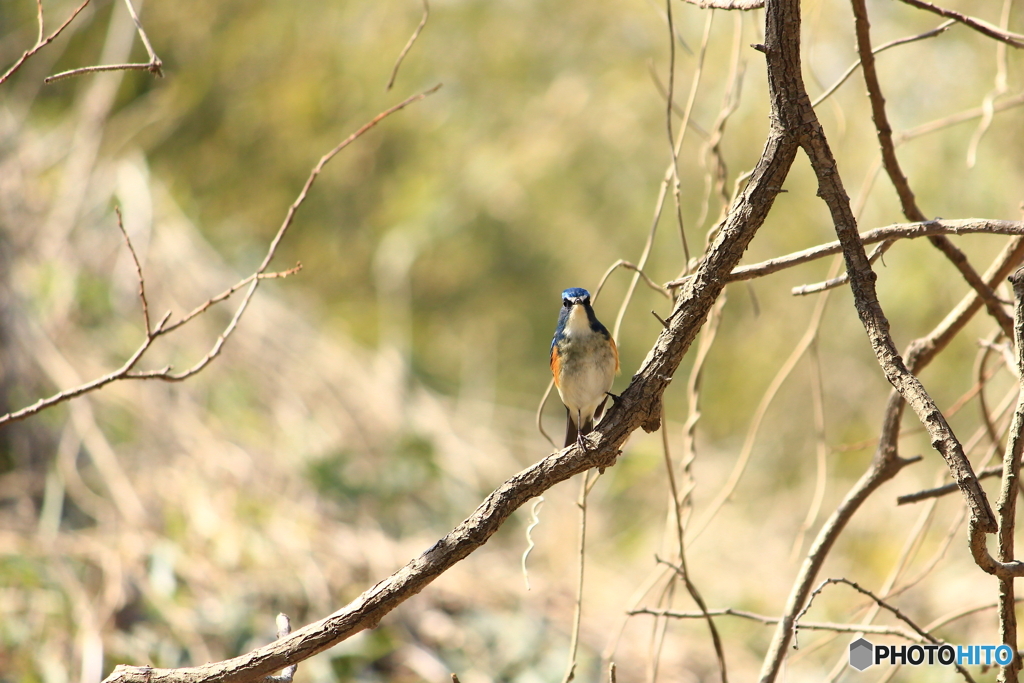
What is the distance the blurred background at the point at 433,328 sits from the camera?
4324mm

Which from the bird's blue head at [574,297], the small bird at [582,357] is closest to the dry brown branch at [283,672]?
the small bird at [582,357]

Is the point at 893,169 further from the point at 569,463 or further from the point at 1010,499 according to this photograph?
the point at 569,463

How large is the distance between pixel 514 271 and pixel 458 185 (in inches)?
42.1

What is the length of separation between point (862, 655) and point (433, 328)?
21.7 feet

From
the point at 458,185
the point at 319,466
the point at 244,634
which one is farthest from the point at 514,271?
the point at 244,634

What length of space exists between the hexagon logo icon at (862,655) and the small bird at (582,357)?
1050 mm

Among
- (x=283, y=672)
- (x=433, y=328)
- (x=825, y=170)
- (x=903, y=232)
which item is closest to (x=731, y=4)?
(x=825, y=170)

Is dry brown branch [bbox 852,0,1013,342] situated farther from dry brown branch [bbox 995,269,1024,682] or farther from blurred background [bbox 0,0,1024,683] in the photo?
dry brown branch [bbox 995,269,1024,682]

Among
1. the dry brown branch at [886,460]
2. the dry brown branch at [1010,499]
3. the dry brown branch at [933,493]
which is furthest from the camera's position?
the dry brown branch at [886,460]

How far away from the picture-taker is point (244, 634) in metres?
4.12

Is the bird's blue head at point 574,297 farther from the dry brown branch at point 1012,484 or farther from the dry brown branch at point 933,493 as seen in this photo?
the dry brown branch at point 1012,484

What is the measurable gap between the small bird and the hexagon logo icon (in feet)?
3.44

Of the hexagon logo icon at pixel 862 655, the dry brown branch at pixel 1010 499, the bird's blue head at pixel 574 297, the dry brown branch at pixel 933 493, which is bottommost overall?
the dry brown branch at pixel 1010 499

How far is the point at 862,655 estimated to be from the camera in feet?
8.35
